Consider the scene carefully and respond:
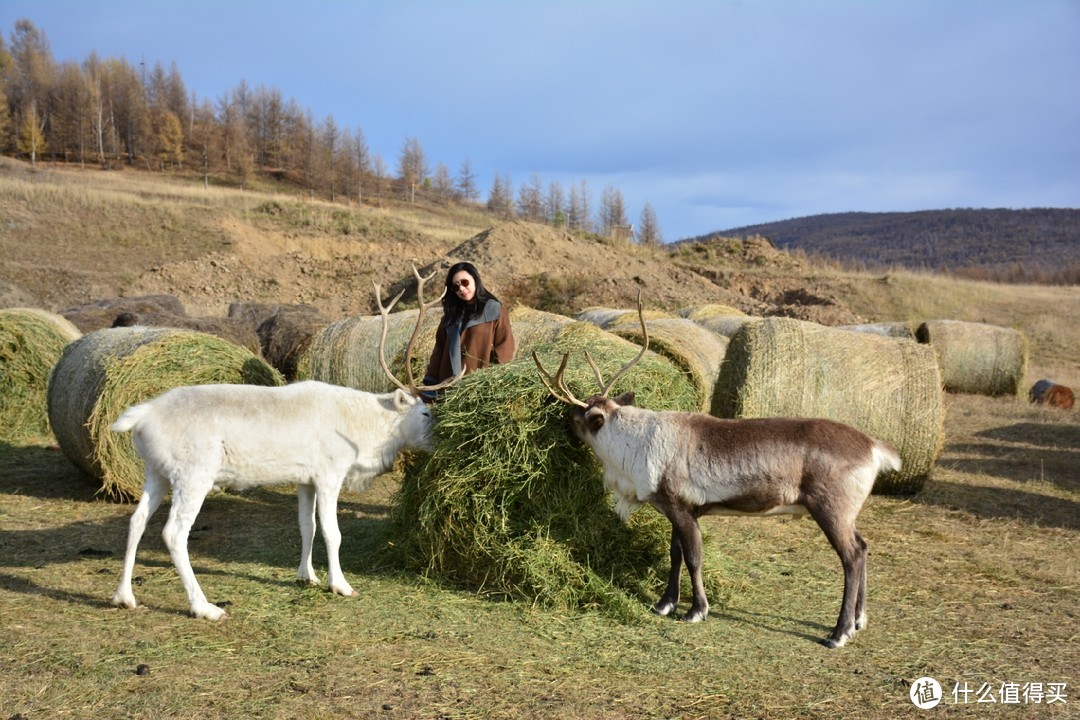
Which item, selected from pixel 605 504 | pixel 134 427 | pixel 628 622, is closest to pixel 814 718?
pixel 628 622

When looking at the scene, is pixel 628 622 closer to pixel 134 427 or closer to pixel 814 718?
pixel 814 718

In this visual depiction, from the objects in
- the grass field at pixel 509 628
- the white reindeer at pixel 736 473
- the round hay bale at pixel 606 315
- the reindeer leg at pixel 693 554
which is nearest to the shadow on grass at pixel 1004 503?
the grass field at pixel 509 628

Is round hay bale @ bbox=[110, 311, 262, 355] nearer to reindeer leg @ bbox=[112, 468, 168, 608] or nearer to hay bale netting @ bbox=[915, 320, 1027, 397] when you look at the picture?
reindeer leg @ bbox=[112, 468, 168, 608]

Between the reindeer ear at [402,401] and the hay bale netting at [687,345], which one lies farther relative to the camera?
the hay bale netting at [687,345]

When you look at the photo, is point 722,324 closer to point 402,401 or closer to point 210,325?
point 210,325

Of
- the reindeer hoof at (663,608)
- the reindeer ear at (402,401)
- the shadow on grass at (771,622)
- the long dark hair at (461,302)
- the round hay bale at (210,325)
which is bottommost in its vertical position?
the shadow on grass at (771,622)

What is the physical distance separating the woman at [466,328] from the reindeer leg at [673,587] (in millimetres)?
2389

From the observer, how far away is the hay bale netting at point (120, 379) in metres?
9.53

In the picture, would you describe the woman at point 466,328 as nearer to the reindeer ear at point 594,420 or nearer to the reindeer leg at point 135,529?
the reindeer ear at point 594,420

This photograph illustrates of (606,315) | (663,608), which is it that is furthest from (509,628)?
(606,315)

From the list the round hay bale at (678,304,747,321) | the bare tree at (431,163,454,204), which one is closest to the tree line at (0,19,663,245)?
the bare tree at (431,163,454,204)

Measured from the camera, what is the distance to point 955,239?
318 feet

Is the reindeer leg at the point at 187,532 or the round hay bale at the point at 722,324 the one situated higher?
the round hay bale at the point at 722,324

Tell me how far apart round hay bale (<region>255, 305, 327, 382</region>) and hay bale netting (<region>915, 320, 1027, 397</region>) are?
531 inches
